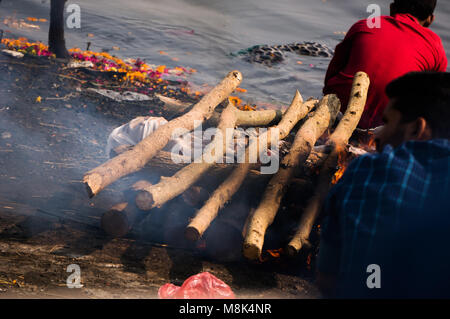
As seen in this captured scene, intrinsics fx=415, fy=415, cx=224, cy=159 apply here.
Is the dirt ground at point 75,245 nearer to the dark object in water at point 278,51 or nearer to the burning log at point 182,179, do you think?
the burning log at point 182,179

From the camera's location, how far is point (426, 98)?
1740mm

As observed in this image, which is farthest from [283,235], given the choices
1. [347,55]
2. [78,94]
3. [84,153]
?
[78,94]

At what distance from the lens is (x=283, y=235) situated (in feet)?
11.7

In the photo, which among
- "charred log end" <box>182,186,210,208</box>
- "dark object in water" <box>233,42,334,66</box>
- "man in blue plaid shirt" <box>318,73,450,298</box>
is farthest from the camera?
"dark object in water" <box>233,42,334,66</box>

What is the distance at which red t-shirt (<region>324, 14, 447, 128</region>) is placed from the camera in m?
4.53

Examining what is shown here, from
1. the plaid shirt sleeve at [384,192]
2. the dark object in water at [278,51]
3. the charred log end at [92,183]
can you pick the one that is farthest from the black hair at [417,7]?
the dark object in water at [278,51]

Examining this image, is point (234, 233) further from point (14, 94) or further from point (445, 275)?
point (14, 94)

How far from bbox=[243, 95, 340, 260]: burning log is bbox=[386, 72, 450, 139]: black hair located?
1565 millimetres

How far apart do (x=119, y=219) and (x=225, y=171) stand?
98 cm

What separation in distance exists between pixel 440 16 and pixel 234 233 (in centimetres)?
1449

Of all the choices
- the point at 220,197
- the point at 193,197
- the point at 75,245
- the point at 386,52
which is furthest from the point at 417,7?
the point at 75,245

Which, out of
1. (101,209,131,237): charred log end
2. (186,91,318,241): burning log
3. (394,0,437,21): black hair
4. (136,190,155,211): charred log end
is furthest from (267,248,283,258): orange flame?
(394,0,437,21): black hair

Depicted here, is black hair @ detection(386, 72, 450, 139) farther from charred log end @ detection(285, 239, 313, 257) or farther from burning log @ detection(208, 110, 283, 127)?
burning log @ detection(208, 110, 283, 127)

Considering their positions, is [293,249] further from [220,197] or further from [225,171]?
[225,171]
